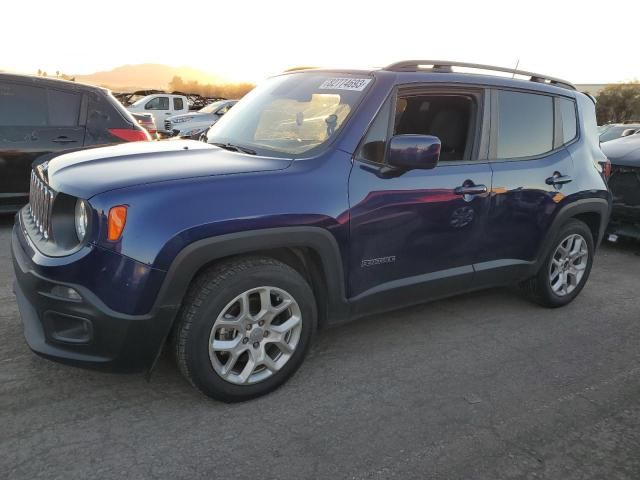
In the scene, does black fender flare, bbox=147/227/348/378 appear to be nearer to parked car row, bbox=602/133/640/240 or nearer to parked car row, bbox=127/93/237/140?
parked car row, bbox=602/133/640/240

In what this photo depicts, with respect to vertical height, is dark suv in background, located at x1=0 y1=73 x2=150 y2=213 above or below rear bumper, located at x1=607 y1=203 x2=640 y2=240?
above

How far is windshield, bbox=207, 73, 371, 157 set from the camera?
3.28 m

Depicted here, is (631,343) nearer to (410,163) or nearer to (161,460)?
(410,163)

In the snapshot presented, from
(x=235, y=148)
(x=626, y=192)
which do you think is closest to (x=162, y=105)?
(x=626, y=192)

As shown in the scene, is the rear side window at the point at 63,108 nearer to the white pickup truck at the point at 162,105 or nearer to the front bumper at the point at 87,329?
the front bumper at the point at 87,329

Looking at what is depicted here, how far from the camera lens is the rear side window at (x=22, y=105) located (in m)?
6.06

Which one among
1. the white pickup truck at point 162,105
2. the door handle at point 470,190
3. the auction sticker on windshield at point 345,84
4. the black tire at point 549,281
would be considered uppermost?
the auction sticker on windshield at point 345,84

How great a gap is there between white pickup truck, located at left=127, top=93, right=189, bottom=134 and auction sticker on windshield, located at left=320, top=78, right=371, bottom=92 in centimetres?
1930

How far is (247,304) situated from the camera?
2807mm

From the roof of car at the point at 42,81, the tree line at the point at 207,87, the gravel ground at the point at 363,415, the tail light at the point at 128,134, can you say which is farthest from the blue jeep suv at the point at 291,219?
the tree line at the point at 207,87

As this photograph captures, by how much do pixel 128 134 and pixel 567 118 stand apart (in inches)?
187

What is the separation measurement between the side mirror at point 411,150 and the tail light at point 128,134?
429 cm

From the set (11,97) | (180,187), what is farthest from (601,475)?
(11,97)

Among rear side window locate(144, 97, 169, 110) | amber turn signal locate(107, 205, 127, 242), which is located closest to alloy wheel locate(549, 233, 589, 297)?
amber turn signal locate(107, 205, 127, 242)
